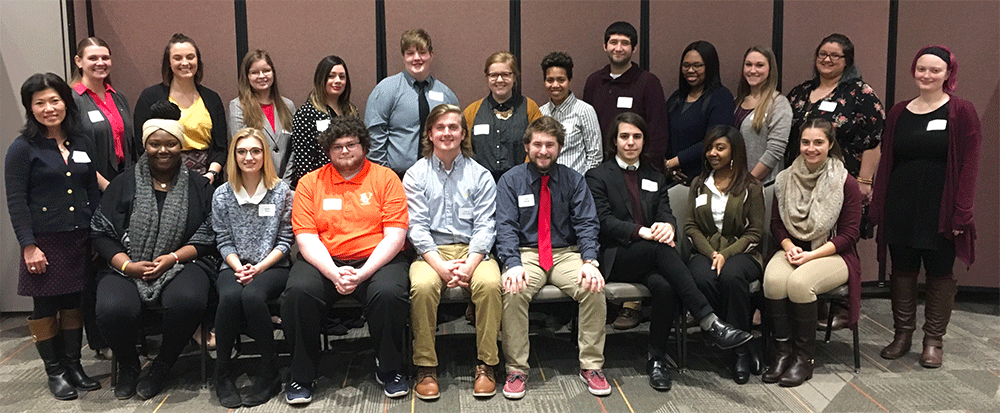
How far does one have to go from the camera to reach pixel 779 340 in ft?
10.4

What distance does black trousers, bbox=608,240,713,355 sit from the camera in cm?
307

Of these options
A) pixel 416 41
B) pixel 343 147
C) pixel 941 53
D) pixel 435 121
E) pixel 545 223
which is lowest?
pixel 545 223

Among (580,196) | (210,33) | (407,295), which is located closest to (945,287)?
(580,196)

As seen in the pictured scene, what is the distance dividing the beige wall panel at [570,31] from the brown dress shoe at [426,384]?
2.06 meters

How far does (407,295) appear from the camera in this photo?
298 cm

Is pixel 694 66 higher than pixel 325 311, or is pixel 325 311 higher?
pixel 694 66

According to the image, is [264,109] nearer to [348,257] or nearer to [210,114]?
[210,114]

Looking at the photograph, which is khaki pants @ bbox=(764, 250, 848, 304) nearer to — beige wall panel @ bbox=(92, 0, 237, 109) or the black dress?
the black dress

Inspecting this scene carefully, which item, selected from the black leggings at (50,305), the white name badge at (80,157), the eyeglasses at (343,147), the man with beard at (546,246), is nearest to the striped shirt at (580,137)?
the man with beard at (546,246)

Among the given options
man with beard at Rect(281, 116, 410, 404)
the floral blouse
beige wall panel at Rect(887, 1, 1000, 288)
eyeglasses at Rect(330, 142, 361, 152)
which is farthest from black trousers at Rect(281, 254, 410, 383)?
beige wall panel at Rect(887, 1, 1000, 288)

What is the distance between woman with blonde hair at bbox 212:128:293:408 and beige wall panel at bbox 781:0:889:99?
3.32 m

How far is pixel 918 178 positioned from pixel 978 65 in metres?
1.61

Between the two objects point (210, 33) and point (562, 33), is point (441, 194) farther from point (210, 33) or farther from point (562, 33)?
point (210, 33)

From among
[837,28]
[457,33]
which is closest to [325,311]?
[457,33]
